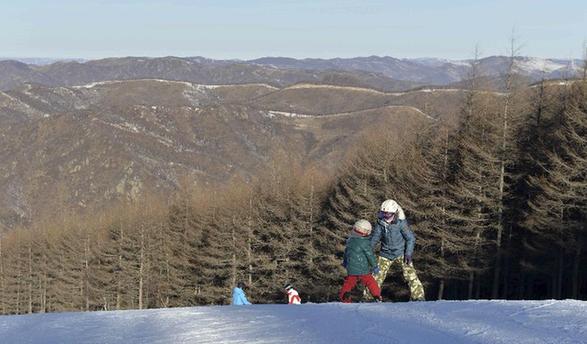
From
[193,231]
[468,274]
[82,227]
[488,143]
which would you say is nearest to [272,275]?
[193,231]

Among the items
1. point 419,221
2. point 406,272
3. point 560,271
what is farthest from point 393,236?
point 419,221

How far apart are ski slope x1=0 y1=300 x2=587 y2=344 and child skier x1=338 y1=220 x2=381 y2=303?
1.22 meters

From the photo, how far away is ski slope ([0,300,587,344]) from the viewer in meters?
8.09

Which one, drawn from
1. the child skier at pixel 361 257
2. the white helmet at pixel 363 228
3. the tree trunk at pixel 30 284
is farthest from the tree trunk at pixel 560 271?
the tree trunk at pixel 30 284

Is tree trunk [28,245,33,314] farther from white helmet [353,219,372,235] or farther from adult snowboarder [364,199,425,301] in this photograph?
white helmet [353,219,372,235]

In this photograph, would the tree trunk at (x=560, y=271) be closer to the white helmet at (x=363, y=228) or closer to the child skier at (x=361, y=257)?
the child skier at (x=361, y=257)

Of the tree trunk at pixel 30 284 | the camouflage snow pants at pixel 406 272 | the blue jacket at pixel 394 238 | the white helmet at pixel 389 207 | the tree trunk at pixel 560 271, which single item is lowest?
the tree trunk at pixel 30 284

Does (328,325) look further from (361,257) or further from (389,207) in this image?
(361,257)

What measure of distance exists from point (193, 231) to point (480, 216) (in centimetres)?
2568

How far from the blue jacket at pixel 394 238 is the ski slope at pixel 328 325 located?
4.51ft

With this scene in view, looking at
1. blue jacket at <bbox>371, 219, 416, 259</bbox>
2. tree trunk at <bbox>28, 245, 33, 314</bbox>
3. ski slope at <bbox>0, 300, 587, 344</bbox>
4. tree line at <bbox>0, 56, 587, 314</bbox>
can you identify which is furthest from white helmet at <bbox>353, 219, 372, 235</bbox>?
tree trunk at <bbox>28, 245, 33, 314</bbox>

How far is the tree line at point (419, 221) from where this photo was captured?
29.4m

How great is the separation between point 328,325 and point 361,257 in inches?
128

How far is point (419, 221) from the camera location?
34.3 metres
